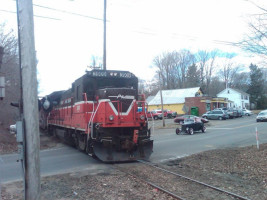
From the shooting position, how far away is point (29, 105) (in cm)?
486

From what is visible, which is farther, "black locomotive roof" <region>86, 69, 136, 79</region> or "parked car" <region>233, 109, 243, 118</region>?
"parked car" <region>233, 109, 243, 118</region>

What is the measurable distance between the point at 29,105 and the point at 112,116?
6.04 m

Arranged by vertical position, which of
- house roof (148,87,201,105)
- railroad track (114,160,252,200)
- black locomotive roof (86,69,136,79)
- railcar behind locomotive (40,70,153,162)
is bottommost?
railroad track (114,160,252,200)

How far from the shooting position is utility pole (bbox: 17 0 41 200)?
4.85 metres

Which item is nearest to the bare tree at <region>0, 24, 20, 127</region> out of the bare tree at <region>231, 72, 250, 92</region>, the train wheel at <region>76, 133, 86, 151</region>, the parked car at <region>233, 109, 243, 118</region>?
the train wheel at <region>76, 133, 86, 151</region>

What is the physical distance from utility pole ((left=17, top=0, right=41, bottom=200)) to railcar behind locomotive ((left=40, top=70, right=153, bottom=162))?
5.08m

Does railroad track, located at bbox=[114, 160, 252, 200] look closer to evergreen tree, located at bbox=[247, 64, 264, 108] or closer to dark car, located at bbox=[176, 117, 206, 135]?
dark car, located at bbox=[176, 117, 206, 135]

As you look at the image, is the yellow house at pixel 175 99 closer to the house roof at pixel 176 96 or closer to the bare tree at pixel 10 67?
the house roof at pixel 176 96

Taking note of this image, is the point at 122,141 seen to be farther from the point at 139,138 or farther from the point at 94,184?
the point at 94,184

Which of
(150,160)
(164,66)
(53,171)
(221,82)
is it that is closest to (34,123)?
(53,171)

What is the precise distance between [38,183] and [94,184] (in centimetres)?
336

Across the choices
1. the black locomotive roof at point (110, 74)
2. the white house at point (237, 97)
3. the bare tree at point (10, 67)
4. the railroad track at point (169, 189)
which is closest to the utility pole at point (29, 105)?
the railroad track at point (169, 189)

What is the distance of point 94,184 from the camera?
26.5ft

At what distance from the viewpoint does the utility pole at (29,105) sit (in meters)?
4.85
